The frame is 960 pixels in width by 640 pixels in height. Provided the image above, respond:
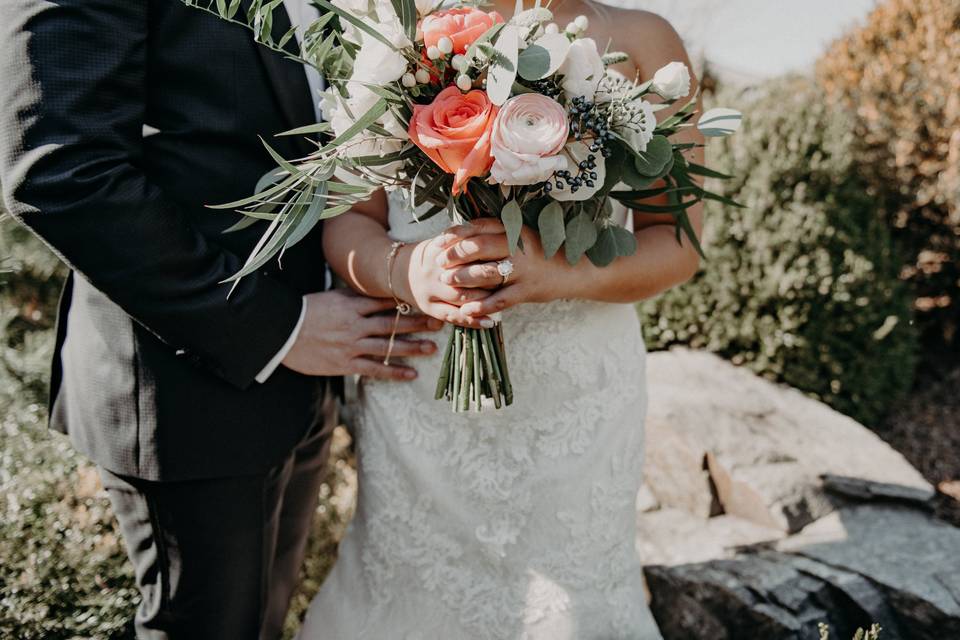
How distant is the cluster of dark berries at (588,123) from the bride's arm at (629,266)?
0.32 meters

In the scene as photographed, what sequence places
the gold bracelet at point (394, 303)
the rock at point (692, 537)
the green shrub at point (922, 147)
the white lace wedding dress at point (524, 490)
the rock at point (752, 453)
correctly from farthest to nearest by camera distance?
the green shrub at point (922, 147) → the rock at point (752, 453) → the rock at point (692, 537) → the white lace wedding dress at point (524, 490) → the gold bracelet at point (394, 303)

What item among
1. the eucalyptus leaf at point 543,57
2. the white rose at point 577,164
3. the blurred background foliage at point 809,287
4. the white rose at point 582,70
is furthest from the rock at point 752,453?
the eucalyptus leaf at point 543,57

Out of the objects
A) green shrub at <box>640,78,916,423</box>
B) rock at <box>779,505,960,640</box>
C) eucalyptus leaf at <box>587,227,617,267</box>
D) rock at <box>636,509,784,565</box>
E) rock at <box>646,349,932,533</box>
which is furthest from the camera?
green shrub at <box>640,78,916,423</box>

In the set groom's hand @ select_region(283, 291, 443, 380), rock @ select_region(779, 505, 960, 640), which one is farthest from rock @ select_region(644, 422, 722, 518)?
groom's hand @ select_region(283, 291, 443, 380)

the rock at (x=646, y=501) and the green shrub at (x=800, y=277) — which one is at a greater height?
the green shrub at (x=800, y=277)

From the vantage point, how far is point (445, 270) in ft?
5.35

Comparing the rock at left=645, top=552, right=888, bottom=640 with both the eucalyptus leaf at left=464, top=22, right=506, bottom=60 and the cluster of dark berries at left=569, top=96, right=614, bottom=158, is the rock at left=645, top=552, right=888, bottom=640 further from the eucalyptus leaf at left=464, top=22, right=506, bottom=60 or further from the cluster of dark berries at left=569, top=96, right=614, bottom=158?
the eucalyptus leaf at left=464, top=22, right=506, bottom=60

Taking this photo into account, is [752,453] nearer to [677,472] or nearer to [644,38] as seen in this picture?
[677,472]

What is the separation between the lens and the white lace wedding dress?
192 centimetres

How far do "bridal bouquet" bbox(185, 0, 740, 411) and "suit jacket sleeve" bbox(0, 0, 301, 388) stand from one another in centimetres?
29

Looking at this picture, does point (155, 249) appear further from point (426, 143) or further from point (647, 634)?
point (647, 634)

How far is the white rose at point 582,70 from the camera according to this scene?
135 cm

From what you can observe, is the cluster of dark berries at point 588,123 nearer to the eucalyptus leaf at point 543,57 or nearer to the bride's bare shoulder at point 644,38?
the eucalyptus leaf at point 543,57

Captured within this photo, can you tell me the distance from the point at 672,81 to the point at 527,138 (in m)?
0.38
